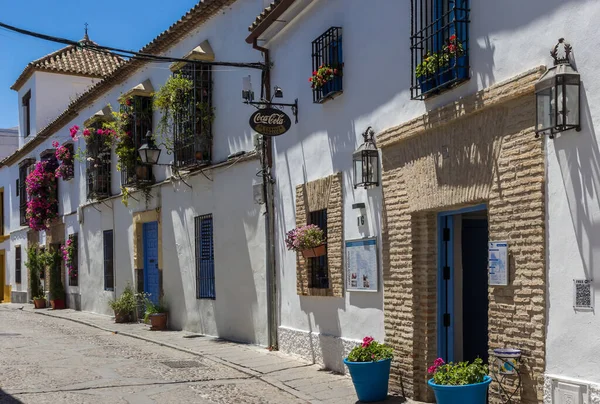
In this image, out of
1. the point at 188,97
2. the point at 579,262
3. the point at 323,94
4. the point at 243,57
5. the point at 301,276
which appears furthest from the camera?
the point at 188,97

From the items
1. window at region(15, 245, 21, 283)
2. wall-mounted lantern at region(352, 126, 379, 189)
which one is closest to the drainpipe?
wall-mounted lantern at region(352, 126, 379, 189)

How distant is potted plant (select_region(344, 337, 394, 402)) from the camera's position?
776 centimetres

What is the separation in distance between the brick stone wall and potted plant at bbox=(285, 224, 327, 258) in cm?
159

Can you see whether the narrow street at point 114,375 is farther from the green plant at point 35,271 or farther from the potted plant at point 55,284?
the green plant at point 35,271

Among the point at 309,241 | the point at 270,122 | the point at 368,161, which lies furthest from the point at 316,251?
the point at 270,122

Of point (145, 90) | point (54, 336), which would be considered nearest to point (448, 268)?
point (54, 336)

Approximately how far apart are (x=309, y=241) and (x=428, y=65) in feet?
11.0

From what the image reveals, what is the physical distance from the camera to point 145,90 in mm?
16562

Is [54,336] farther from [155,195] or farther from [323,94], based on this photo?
[323,94]

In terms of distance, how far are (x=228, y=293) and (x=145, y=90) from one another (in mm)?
5821

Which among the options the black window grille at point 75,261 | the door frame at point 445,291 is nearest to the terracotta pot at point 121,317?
the black window grille at point 75,261

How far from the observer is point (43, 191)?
2492 centimetres

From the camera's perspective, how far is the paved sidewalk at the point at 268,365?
27.6 feet

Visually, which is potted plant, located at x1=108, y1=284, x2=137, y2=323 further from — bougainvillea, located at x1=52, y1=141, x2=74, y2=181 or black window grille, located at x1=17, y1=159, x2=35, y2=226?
black window grille, located at x1=17, y1=159, x2=35, y2=226
